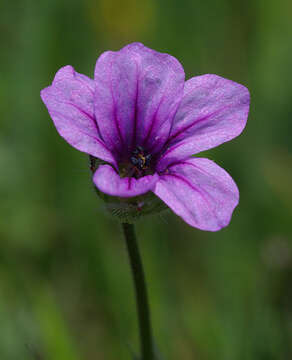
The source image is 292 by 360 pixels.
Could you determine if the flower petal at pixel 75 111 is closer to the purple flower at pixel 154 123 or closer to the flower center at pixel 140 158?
the purple flower at pixel 154 123

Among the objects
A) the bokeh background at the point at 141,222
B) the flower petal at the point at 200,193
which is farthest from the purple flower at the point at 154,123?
the bokeh background at the point at 141,222

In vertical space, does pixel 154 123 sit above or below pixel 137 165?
above

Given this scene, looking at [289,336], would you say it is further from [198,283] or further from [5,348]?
[5,348]

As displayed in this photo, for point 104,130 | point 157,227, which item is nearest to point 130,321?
point 157,227

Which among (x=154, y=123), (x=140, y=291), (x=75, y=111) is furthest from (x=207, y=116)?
(x=140, y=291)

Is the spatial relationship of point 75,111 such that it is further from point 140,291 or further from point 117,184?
point 140,291

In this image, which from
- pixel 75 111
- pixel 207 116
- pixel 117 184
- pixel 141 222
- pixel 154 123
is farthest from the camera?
pixel 141 222
